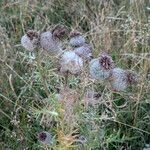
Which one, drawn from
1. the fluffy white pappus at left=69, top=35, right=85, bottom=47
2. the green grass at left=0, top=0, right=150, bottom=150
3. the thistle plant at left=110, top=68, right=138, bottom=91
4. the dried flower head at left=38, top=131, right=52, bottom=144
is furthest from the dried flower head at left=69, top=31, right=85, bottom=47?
the dried flower head at left=38, top=131, right=52, bottom=144

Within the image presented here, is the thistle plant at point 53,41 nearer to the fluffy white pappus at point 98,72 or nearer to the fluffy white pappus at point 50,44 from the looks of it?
the fluffy white pappus at point 50,44

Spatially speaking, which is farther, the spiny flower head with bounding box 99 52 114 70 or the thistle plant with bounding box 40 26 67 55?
the thistle plant with bounding box 40 26 67 55

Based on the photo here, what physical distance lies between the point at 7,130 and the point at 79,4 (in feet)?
4.75

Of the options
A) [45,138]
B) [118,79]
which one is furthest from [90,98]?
[45,138]

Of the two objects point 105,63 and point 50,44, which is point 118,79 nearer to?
point 105,63

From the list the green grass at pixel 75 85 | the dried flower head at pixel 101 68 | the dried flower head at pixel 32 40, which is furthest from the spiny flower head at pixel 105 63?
the dried flower head at pixel 32 40

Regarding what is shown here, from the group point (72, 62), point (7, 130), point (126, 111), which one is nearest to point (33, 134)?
point (7, 130)

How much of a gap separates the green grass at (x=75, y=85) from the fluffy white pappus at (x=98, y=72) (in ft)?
0.24

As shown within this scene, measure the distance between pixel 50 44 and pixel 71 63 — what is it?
17 cm

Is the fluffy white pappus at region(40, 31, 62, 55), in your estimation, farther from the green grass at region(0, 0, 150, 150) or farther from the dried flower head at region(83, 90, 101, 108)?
the dried flower head at region(83, 90, 101, 108)

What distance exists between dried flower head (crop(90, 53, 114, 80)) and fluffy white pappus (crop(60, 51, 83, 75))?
51 mm

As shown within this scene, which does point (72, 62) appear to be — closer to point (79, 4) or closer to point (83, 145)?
point (83, 145)

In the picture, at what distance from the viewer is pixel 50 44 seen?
185cm

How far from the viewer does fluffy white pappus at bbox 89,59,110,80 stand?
173cm
